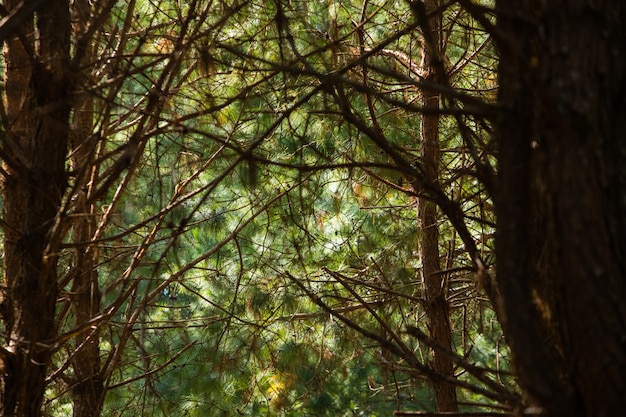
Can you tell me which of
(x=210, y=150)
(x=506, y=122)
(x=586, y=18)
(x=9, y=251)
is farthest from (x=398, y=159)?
(x=210, y=150)

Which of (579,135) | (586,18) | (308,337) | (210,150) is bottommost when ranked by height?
(579,135)

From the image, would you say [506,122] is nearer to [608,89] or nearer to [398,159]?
[608,89]

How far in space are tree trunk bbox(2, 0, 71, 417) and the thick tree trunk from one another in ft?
5.46

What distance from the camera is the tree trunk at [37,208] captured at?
2744 mm

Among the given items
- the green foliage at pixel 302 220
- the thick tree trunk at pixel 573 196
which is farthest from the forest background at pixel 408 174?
the green foliage at pixel 302 220

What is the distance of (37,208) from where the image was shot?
9.27ft

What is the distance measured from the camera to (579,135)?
1.44 metres

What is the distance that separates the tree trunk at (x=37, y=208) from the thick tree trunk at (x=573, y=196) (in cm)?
167

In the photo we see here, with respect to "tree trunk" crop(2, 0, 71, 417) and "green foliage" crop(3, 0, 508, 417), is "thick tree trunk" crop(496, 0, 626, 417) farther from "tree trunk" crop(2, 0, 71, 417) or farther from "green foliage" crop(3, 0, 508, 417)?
"green foliage" crop(3, 0, 508, 417)

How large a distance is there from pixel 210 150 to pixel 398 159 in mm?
2823

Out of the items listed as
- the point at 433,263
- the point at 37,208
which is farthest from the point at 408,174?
the point at 433,263

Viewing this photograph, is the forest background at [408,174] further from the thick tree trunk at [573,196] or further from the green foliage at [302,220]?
the green foliage at [302,220]

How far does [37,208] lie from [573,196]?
1.94 m

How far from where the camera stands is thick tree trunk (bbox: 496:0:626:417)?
1.44 meters
